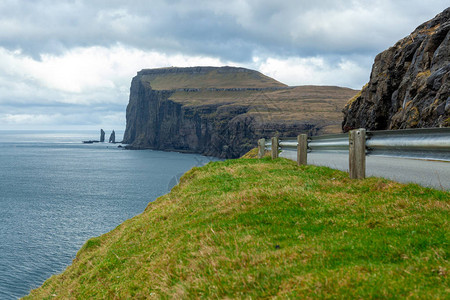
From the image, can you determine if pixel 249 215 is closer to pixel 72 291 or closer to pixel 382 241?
pixel 382 241

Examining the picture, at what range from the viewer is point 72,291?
27.4 feet

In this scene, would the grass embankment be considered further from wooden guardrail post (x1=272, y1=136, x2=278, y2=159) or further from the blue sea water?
the blue sea water

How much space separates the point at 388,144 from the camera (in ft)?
28.3

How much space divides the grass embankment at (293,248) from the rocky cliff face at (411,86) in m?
12.7

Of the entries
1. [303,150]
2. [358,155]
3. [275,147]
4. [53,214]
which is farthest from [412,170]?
[53,214]

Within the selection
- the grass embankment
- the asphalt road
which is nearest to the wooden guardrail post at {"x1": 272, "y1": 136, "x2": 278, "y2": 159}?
the grass embankment

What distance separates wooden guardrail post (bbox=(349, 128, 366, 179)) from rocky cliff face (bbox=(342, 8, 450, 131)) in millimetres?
10427

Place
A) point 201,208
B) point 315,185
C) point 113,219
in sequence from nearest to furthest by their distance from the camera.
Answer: point 201,208, point 315,185, point 113,219

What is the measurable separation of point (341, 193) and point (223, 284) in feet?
15.6

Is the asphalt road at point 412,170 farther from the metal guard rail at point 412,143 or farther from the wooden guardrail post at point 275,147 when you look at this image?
the wooden guardrail post at point 275,147

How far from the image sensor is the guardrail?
7.17m

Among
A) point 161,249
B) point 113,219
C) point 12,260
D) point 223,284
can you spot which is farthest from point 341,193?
point 113,219

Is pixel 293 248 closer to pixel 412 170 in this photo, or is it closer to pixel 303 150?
pixel 412 170

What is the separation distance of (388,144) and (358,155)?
111 centimetres
